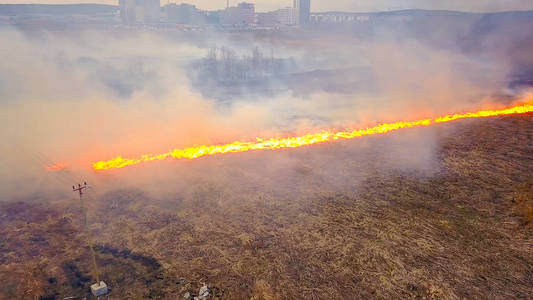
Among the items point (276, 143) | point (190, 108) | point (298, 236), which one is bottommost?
point (298, 236)

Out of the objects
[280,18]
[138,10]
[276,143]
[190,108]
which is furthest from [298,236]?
[280,18]

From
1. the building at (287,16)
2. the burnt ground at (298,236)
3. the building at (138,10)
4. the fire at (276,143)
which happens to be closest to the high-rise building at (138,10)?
the building at (138,10)

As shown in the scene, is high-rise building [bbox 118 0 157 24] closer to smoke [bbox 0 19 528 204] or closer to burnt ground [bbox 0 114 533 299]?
smoke [bbox 0 19 528 204]

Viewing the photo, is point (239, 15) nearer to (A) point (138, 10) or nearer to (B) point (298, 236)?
(A) point (138, 10)

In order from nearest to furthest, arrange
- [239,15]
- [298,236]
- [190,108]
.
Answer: [298,236] < [190,108] < [239,15]

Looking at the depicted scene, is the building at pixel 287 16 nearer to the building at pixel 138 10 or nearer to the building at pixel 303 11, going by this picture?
the building at pixel 303 11

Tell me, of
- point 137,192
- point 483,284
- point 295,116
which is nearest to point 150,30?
point 295,116
